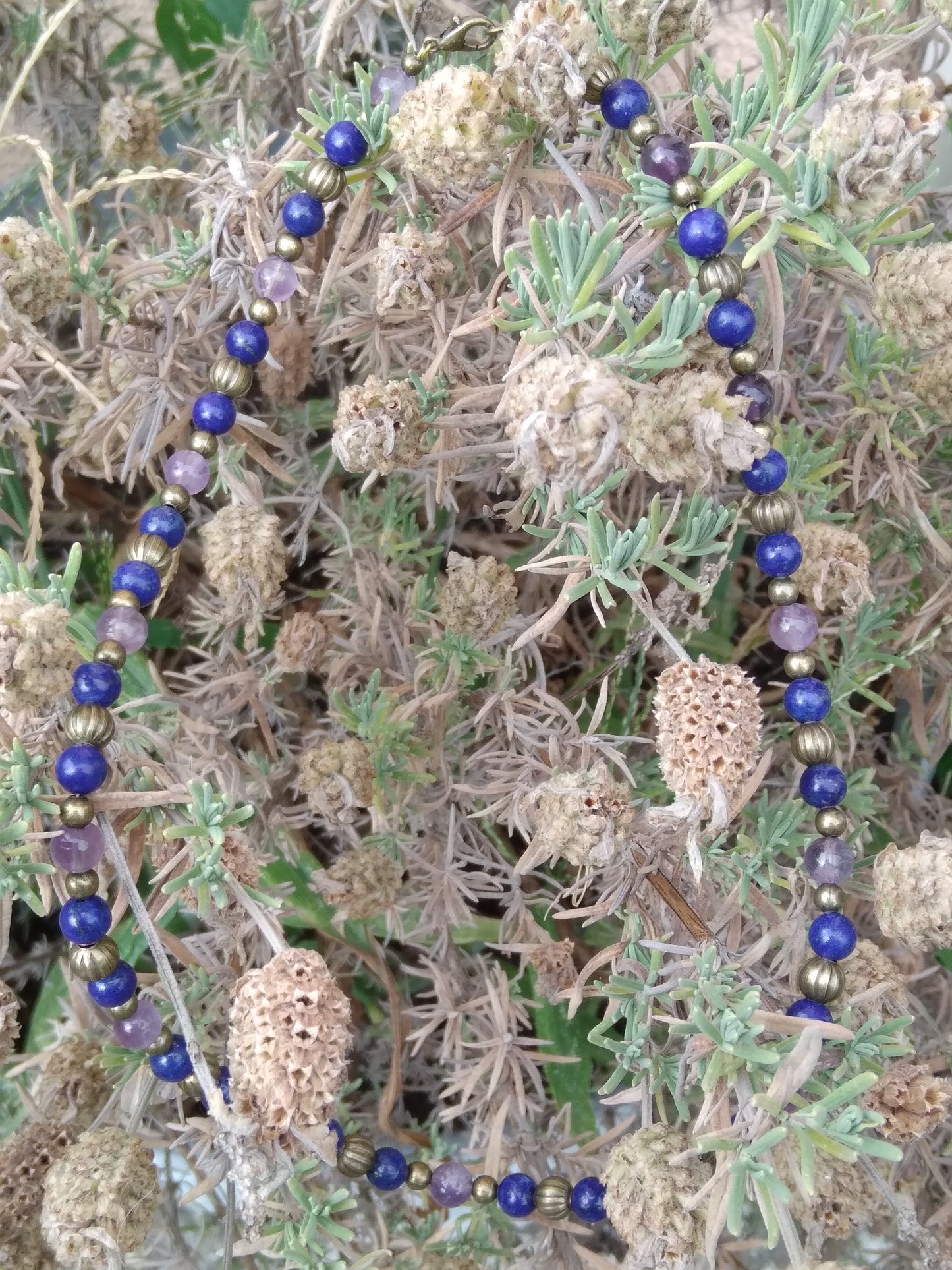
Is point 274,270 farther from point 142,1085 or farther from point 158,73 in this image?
point 158,73

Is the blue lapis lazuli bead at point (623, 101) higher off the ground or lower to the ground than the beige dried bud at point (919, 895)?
higher

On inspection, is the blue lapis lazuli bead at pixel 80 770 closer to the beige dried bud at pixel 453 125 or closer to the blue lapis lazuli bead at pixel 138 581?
the blue lapis lazuli bead at pixel 138 581

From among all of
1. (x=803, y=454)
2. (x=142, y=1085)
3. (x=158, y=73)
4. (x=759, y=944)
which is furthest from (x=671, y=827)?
(x=158, y=73)

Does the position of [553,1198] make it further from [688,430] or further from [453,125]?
[453,125]

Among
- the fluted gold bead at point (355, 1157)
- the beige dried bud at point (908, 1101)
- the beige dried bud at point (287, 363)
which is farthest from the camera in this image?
the beige dried bud at point (287, 363)

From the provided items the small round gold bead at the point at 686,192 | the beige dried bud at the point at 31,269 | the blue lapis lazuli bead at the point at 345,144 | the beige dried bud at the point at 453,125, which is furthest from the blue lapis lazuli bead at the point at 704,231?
the beige dried bud at the point at 31,269

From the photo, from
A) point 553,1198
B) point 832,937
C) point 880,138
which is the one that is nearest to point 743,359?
point 880,138
